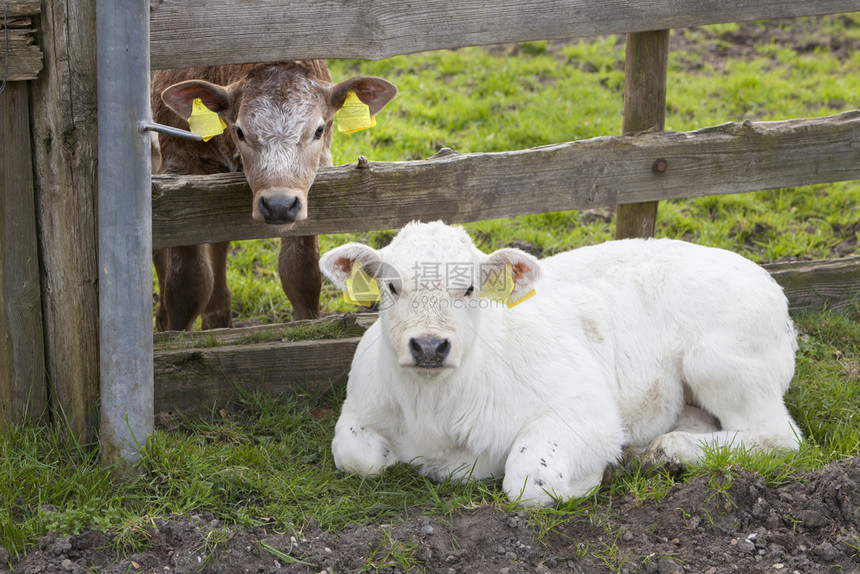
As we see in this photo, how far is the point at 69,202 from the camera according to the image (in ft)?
14.5

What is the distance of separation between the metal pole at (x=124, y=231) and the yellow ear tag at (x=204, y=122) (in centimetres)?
110

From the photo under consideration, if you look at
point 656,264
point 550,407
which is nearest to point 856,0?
point 656,264

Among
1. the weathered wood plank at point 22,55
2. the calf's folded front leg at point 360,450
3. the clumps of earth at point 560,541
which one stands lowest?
the clumps of earth at point 560,541

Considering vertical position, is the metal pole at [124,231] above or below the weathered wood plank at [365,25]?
below

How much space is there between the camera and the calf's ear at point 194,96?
17.5ft

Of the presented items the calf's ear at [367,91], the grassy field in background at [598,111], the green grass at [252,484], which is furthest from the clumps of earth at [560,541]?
the grassy field in background at [598,111]

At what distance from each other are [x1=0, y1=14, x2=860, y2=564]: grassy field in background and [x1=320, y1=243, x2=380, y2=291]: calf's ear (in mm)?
1045

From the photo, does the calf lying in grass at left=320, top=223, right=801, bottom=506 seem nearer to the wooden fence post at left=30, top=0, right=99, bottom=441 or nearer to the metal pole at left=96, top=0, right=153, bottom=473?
the metal pole at left=96, top=0, right=153, bottom=473

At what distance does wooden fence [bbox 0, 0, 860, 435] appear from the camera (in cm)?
437

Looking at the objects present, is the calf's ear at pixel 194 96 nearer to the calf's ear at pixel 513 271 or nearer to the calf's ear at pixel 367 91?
the calf's ear at pixel 367 91

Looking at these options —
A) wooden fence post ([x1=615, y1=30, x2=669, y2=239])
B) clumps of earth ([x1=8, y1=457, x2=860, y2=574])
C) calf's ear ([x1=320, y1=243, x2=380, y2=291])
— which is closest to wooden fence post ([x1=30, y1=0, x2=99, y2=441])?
clumps of earth ([x1=8, y1=457, x2=860, y2=574])

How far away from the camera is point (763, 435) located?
5027mm

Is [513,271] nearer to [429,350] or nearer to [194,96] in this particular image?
[429,350]

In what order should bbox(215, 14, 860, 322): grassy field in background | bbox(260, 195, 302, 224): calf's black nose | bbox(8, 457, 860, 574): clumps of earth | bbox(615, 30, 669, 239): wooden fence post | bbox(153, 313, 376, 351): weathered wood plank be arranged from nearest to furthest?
bbox(8, 457, 860, 574): clumps of earth
bbox(260, 195, 302, 224): calf's black nose
bbox(153, 313, 376, 351): weathered wood plank
bbox(615, 30, 669, 239): wooden fence post
bbox(215, 14, 860, 322): grassy field in background
